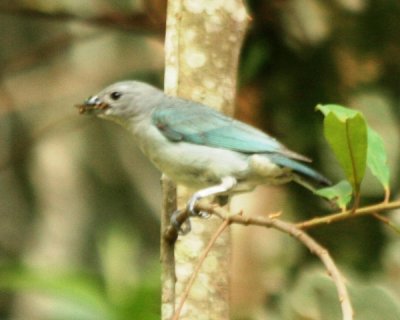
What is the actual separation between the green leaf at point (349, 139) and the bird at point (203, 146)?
1.75 ft

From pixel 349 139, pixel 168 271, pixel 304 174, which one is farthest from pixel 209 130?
pixel 349 139

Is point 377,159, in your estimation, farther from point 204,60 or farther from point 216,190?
point 204,60

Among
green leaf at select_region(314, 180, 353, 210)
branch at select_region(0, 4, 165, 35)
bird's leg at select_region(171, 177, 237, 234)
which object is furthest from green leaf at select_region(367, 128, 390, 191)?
branch at select_region(0, 4, 165, 35)

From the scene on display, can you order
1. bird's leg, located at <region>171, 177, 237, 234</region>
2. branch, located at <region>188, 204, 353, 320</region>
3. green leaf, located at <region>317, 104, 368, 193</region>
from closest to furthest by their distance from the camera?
branch, located at <region>188, 204, 353, 320</region>, green leaf, located at <region>317, 104, 368, 193</region>, bird's leg, located at <region>171, 177, 237, 234</region>

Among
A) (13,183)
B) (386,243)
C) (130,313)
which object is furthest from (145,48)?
(130,313)

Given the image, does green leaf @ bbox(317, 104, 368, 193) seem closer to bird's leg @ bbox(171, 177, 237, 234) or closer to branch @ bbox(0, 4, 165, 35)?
bird's leg @ bbox(171, 177, 237, 234)

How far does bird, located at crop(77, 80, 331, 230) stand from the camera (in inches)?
114

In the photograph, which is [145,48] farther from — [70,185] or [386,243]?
[386,243]

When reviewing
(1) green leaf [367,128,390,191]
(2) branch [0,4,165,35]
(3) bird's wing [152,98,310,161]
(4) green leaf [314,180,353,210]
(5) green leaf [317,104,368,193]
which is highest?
(5) green leaf [317,104,368,193]

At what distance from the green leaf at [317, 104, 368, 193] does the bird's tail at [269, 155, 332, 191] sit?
21.4 inches

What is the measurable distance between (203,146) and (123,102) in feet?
1.00

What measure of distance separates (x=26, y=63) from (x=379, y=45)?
7.21 ft

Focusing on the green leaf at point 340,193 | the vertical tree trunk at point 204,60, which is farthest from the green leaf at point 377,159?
the vertical tree trunk at point 204,60

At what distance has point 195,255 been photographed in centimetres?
282
